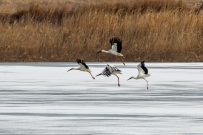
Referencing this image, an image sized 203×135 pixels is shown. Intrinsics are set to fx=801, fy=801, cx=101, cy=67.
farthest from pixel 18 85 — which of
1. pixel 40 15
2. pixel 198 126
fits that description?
pixel 40 15

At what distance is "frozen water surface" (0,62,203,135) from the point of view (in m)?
7.90

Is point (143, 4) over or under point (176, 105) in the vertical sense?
over

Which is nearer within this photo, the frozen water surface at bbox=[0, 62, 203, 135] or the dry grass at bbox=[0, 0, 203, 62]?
the frozen water surface at bbox=[0, 62, 203, 135]

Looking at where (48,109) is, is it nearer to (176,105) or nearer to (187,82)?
(176,105)

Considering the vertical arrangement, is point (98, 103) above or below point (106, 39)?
below

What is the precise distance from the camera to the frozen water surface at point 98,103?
7.90 metres

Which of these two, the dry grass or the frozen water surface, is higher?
the dry grass

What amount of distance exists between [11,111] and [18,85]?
3.53 m

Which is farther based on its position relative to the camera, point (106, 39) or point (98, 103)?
point (106, 39)

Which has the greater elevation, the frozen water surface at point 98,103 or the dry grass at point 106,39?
the dry grass at point 106,39

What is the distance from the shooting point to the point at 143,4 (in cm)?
2739

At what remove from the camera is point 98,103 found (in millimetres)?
10156

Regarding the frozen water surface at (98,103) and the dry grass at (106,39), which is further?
the dry grass at (106,39)

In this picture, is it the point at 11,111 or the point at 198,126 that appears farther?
the point at 11,111
